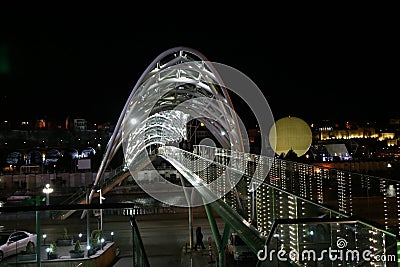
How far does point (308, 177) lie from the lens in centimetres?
1455

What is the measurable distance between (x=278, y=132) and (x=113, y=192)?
21.6 meters

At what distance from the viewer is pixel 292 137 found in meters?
53.3

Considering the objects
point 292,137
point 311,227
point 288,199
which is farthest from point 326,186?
point 292,137

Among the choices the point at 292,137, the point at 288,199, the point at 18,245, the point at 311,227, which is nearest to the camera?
the point at 311,227

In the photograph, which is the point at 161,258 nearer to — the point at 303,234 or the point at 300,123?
the point at 303,234

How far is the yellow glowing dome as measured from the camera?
5316cm

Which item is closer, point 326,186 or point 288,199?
point 288,199

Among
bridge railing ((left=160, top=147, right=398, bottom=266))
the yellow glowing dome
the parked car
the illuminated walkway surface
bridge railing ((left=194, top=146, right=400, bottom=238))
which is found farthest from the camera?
the yellow glowing dome

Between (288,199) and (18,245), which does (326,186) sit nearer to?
(288,199)

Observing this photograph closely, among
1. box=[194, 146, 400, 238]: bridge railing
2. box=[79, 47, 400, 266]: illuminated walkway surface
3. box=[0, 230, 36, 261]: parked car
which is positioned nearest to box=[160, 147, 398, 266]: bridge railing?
box=[79, 47, 400, 266]: illuminated walkway surface

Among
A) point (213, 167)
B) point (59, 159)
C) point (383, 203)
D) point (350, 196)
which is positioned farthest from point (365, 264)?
point (59, 159)

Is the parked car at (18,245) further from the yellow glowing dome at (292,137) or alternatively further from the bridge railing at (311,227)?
the yellow glowing dome at (292,137)

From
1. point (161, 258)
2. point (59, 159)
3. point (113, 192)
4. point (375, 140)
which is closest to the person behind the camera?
point (161, 258)

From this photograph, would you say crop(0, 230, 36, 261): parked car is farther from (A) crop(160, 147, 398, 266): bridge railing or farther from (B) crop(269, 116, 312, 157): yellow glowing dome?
(B) crop(269, 116, 312, 157): yellow glowing dome
